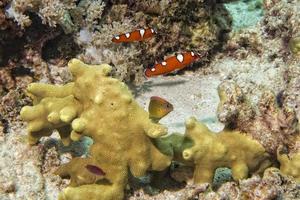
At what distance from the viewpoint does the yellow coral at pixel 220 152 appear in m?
4.35

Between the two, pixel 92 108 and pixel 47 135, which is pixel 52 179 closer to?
pixel 47 135

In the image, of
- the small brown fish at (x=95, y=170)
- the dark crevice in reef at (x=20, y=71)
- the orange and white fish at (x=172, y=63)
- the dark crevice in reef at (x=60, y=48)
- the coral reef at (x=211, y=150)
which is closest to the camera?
the small brown fish at (x=95, y=170)

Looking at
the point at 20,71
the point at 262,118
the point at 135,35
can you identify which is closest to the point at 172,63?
the point at 135,35

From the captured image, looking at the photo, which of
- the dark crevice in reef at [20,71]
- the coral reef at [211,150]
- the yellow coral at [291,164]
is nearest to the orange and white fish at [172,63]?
the coral reef at [211,150]

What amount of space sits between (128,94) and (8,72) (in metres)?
2.34

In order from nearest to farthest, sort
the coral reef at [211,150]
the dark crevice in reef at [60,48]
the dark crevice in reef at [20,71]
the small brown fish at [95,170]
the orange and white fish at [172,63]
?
the small brown fish at [95,170] < the coral reef at [211,150] < the orange and white fish at [172,63] < the dark crevice in reef at [20,71] < the dark crevice in reef at [60,48]

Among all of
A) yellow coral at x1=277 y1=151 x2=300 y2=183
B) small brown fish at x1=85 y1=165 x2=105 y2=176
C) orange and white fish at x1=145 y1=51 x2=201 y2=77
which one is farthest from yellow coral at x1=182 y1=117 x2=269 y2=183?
orange and white fish at x1=145 y1=51 x2=201 y2=77

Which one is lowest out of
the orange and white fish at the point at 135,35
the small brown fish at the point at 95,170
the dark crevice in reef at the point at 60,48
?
the small brown fish at the point at 95,170

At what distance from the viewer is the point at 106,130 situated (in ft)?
13.8

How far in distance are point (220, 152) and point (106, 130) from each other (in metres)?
1.12

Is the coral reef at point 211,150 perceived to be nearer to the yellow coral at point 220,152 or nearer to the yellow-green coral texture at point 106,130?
the yellow coral at point 220,152

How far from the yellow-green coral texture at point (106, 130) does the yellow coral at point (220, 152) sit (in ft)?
1.06

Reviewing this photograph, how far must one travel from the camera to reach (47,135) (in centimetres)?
502

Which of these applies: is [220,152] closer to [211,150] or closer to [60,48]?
[211,150]
